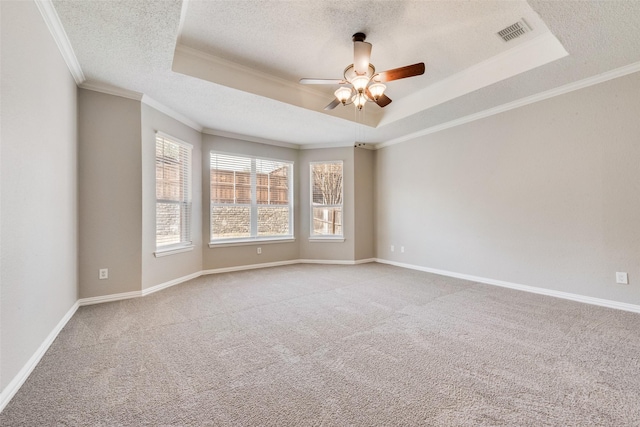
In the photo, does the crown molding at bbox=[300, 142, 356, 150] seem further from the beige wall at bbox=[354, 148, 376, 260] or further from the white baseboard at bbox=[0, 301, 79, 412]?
the white baseboard at bbox=[0, 301, 79, 412]

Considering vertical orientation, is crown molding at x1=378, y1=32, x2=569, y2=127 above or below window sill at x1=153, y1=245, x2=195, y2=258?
above

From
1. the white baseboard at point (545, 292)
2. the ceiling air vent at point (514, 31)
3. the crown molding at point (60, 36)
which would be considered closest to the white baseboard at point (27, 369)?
the crown molding at point (60, 36)

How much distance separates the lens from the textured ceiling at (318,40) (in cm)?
225

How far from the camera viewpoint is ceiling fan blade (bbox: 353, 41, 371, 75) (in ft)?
8.79

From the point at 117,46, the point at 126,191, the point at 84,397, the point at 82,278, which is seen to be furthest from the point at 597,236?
the point at 82,278

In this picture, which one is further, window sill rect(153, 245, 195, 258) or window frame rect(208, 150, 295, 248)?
window frame rect(208, 150, 295, 248)

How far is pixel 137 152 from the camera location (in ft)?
11.5

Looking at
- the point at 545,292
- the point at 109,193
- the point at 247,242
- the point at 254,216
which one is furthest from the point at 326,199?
the point at 545,292

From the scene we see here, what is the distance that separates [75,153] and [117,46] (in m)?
1.35

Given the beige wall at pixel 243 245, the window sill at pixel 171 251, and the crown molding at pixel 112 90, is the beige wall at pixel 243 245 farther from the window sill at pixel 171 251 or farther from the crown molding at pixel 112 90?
the crown molding at pixel 112 90

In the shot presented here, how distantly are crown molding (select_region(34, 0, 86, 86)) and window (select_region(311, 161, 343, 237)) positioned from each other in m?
3.95

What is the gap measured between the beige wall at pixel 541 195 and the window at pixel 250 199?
2.68m

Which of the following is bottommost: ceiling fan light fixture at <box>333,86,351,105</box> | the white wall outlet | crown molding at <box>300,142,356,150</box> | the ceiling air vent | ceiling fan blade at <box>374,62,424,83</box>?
the white wall outlet

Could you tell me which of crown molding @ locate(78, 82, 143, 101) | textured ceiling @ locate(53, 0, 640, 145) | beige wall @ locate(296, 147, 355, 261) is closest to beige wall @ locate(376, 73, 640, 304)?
textured ceiling @ locate(53, 0, 640, 145)
